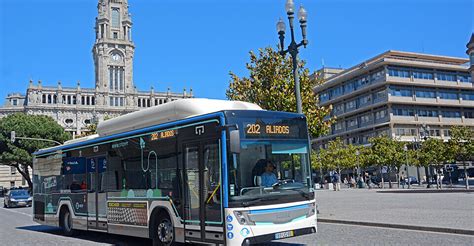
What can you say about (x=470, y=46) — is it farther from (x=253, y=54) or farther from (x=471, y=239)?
(x=471, y=239)

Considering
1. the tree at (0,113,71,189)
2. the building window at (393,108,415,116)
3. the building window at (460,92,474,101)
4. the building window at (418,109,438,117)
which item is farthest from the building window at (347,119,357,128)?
the tree at (0,113,71,189)

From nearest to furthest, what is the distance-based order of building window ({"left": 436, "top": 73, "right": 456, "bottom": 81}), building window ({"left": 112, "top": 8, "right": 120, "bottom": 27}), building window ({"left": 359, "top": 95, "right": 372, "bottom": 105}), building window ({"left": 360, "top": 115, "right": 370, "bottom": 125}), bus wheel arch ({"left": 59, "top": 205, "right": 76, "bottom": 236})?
bus wheel arch ({"left": 59, "top": 205, "right": 76, "bottom": 236}) < building window ({"left": 436, "top": 73, "right": 456, "bottom": 81}) < building window ({"left": 359, "top": 95, "right": 372, "bottom": 105}) < building window ({"left": 360, "top": 115, "right": 370, "bottom": 125}) < building window ({"left": 112, "top": 8, "right": 120, "bottom": 27})

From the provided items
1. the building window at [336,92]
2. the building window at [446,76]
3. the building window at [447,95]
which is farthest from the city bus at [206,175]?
the building window at [336,92]

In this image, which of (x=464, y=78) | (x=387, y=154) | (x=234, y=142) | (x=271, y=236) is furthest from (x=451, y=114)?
(x=234, y=142)

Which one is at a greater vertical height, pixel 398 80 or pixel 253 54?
→ pixel 398 80

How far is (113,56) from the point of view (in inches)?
5000

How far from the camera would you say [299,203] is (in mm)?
9398

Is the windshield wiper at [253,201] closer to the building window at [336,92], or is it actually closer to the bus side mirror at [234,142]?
the bus side mirror at [234,142]

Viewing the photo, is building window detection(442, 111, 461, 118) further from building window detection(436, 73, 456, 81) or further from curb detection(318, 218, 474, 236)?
curb detection(318, 218, 474, 236)

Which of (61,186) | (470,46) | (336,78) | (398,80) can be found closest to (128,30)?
(336,78)

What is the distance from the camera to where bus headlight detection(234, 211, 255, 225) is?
28.0ft

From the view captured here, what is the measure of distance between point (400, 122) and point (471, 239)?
5952 centimetres

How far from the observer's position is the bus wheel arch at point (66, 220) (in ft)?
47.5

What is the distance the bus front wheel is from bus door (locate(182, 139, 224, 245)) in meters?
0.71
